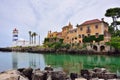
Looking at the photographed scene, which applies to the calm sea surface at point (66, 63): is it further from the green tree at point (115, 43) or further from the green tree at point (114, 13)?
the green tree at point (114, 13)

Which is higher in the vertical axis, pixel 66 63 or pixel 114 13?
pixel 114 13

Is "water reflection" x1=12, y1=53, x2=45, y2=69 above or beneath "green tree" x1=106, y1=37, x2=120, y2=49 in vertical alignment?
beneath

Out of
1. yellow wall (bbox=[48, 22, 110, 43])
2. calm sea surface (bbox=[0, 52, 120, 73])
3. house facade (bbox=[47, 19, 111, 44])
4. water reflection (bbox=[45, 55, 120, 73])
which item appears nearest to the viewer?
water reflection (bbox=[45, 55, 120, 73])

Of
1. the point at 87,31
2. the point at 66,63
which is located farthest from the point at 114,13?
the point at 66,63

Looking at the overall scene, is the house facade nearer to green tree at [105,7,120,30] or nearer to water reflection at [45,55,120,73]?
green tree at [105,7,120,30]

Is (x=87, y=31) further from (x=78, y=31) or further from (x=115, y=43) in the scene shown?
(x=115, y=43)

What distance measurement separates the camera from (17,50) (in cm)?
11188

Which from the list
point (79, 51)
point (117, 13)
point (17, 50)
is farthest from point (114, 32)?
point (17, 50)

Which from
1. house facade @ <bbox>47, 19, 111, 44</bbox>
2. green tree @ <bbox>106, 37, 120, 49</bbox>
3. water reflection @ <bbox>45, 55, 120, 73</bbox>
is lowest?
water reflection @ <bbox>45, 55, 120, 73</bbox>

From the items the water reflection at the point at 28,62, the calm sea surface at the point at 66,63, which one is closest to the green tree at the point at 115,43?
the calm sea surface at the point at 66,63

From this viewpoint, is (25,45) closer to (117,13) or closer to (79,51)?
(79,51)

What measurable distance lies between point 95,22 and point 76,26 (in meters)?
9.75

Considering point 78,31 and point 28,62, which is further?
point 78,31

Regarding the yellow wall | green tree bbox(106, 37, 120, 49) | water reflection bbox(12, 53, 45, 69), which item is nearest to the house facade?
the yellow wall
